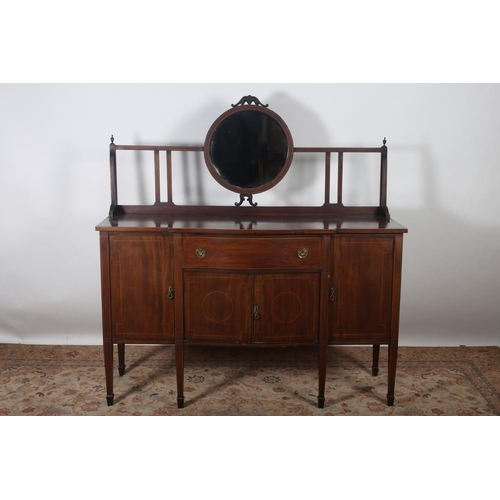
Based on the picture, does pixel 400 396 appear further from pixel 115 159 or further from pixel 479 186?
pixel 115 159

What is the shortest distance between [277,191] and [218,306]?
3.30ft

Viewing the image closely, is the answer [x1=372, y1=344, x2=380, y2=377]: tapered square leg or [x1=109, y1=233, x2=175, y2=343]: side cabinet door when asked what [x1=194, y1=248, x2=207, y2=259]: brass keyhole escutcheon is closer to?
[x1=109, y1=233, x2=175, y2=343]: side cabinet door

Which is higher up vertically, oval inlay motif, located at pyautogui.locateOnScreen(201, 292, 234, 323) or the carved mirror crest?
the carved mirror crest

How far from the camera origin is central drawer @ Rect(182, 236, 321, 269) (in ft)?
10.4

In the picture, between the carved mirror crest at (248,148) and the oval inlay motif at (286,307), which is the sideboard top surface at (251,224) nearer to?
the carved mirror crest at (248,148)

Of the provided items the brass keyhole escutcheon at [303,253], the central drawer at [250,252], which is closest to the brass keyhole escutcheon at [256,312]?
the central drawer at [250,252]

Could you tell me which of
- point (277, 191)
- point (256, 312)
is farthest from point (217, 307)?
point (277, 191)

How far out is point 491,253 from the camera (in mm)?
4137

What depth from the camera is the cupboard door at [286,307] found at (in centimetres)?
322

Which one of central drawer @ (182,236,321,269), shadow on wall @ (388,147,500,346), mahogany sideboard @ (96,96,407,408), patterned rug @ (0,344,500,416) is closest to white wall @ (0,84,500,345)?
shadow on wall @ (388,147,500,346)

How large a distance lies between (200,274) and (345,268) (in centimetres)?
75

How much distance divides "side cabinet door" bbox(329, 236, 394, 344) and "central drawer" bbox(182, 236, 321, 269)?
17 cm

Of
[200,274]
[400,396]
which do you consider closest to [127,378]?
[200,274]

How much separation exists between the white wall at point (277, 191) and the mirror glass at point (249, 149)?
0.34m
